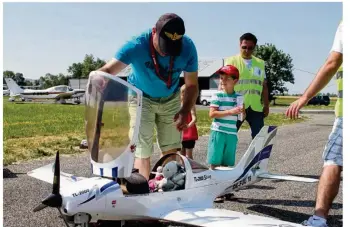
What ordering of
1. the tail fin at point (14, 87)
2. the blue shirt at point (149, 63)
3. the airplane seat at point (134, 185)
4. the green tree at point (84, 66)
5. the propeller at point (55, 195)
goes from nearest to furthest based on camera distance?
the propeller at point (55, 195) < the airplane seat at point (134, 185) < the blue shirt at point (149, 63) < the tail fin at point (14, 87) < the green tree at point (84, 66)

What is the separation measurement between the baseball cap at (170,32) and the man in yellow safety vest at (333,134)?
4.57 ft

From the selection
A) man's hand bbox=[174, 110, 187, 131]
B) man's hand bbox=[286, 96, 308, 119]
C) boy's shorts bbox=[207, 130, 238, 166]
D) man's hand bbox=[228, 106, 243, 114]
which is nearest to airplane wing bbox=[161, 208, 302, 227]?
man's hand bbox=[286, 96, 308, 119]

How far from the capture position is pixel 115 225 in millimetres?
4121

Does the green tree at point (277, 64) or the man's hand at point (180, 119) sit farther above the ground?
the green tree at point (277, 64)

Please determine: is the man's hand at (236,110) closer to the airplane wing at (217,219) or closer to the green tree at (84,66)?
the airplane wing at (217,219)

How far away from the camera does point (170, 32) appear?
170 inches

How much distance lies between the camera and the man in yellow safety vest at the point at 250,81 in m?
6.50

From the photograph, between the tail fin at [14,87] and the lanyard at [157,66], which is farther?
the tail fin at [14,87]

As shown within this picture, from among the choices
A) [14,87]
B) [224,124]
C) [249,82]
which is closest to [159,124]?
[224,124]

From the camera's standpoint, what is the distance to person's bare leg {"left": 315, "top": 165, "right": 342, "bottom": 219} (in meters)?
3.57

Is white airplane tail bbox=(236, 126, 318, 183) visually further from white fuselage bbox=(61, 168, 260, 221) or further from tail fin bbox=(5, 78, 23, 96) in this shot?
tail fin bbox=(5, 78, 23, 96)

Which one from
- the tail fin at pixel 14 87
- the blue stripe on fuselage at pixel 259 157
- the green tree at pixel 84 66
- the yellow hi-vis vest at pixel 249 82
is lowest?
the blue stripe on fuselage at pixel 259 157

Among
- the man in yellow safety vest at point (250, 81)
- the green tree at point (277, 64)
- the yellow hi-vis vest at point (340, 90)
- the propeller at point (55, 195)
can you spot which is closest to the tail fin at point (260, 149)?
the man in yellow safety vest at point (250, 81)

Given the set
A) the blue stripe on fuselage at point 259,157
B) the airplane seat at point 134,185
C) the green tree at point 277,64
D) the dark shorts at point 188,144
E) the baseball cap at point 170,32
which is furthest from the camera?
the green tree at point 277,64
